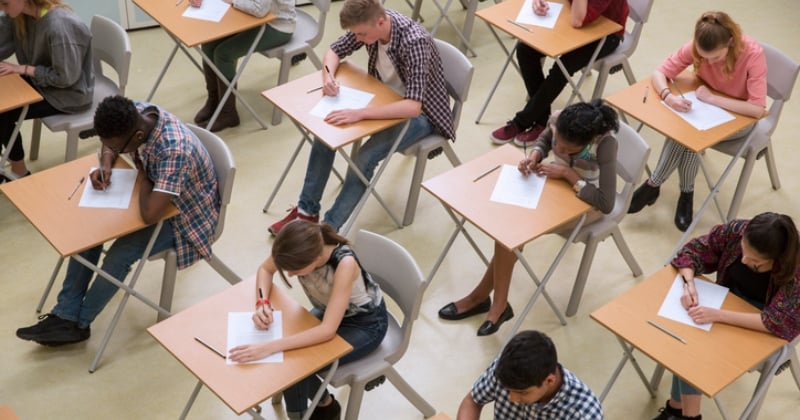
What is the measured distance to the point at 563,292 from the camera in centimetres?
496

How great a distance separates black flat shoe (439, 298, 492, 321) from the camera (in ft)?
15.7

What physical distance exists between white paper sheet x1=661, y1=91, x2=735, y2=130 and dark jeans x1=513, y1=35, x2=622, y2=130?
0.84 metres

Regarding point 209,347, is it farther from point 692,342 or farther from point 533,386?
point 692,342

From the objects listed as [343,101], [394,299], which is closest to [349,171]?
[343,101]

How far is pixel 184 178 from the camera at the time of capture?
423cm

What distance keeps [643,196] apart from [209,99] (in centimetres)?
248

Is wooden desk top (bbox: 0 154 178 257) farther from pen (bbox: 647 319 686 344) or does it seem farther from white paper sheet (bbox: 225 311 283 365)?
pen (bbox: 647 319 686 344)

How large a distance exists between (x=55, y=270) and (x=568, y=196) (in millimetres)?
2286

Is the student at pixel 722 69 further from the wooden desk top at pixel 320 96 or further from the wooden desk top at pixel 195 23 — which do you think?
the wooden desk top at pixel 195 23

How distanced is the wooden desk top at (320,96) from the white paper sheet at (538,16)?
1.01 meters

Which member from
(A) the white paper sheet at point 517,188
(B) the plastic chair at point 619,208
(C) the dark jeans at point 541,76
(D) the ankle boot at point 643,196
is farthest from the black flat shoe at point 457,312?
(C) the dark jeans at point 541,76


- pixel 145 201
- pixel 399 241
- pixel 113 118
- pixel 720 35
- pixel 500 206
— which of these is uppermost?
pixel 720 35

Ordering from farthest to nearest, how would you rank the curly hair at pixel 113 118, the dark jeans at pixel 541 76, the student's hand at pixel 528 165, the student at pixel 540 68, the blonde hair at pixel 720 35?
the dark jeans at pixel 541 76, the student at pixel 540 68, the blonde hair at pixel 720 35, the student's hand at pixel 528 165, the curly hair at pixel 113 118

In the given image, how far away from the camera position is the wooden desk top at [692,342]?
3.57 metres
